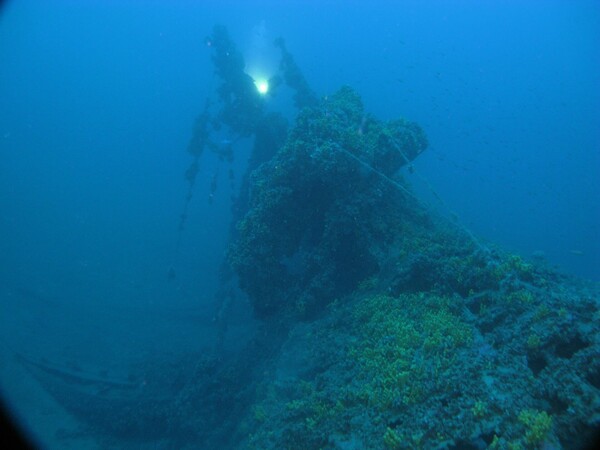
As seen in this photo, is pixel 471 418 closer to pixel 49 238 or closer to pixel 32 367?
pixel 32 367

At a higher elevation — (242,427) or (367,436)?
(367,436)

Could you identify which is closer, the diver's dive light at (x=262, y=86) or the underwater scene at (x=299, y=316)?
the underwater scene at (x=299, y=316)

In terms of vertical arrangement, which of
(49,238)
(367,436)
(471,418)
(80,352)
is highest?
(471,418)

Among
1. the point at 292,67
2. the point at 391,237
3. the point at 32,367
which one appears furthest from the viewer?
the point at 292,67

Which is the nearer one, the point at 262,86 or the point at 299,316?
the point at 299,316

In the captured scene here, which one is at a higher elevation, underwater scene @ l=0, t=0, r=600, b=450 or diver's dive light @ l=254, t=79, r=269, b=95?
diver's dive light @ l=254, t=79, r=269, b=95

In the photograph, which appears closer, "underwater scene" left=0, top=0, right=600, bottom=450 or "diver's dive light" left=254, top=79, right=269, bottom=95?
"underwater scene" left=0, top=0, right=600, bottom=450

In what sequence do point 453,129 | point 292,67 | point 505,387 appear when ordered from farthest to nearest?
point 453,129
point 292,67
point 505,387

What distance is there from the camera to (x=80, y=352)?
67.1 feet

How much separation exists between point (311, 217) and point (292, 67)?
13.7 m

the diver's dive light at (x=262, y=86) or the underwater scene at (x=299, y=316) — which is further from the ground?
the diver's dive light at (x=262, y=86)

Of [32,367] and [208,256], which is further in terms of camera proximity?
[208,256]

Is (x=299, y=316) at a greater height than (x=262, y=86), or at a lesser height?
lesser

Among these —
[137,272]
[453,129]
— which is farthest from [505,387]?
[453,129]
